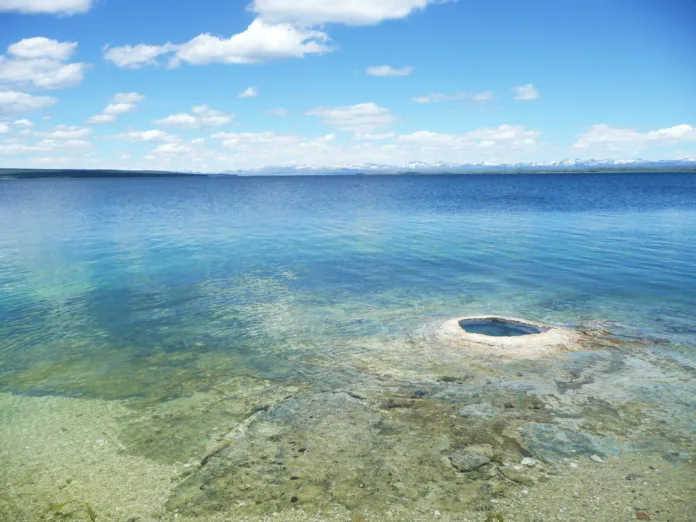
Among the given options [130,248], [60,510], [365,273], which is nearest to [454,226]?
[365,273]

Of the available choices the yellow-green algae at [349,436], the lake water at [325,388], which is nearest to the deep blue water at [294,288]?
the lake water at [325,388]

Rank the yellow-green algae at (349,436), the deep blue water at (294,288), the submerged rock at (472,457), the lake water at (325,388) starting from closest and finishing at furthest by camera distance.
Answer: the yellow-green algae at (349,436) < the lake water at (325,388) < the submerged rock at (472,457) < the deep blue water at (294,288)

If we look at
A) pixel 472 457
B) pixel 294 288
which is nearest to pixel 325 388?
pixel 472 457

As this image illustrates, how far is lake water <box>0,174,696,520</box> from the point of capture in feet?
27.2

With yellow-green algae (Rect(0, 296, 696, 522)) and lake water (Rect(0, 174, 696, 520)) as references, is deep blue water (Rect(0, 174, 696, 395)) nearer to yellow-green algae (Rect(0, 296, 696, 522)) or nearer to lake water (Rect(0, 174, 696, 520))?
lake water (Rect(0, 174, 696, 520))

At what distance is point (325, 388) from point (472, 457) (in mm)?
4620

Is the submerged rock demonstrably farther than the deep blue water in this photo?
No

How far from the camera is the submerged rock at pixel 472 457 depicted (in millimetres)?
8805

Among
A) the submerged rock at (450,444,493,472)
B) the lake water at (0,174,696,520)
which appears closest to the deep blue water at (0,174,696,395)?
the lake water at (0,174,696,520)

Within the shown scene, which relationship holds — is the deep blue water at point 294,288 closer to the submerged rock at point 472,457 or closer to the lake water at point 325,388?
the lake water at point 325,388

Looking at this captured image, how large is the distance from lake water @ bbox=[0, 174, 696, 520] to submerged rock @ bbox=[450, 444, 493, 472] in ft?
0.40

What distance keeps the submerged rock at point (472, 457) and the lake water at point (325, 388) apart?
122 mm

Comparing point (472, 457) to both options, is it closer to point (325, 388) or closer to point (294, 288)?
point (325, 388)

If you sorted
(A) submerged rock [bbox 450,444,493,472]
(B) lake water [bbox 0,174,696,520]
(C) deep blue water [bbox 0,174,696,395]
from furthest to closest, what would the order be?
1. (C) deep blue water [bbox 0,174,696,395]
2. (A) submerged rock [bbox 450,444,493,472]
3. (B) lake water [bbox 0,174,696,520]
